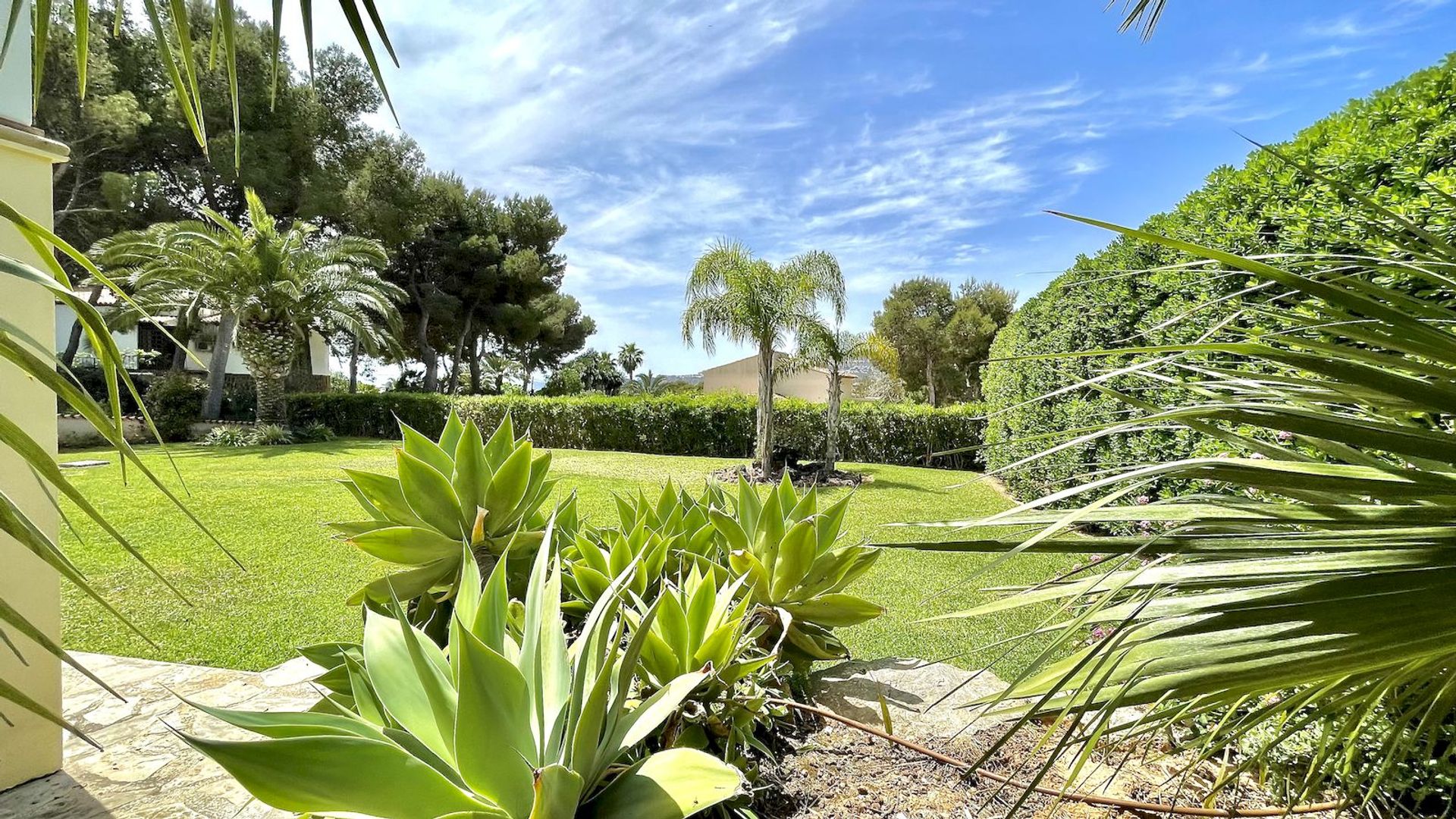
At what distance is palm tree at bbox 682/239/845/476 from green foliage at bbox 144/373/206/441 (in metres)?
15.4

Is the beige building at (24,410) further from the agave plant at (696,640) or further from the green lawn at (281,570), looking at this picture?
the agave plant at (696,640)

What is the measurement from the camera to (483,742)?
36.8 inches

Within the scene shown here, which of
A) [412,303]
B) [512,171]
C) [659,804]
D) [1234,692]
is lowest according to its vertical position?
[659,804]

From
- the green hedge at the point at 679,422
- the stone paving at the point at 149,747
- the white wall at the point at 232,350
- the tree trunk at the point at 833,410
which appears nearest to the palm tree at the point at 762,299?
the tree trunk at the point at 833,410

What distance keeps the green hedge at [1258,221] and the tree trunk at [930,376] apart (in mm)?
24741

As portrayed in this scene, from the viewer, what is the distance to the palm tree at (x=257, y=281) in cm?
1566

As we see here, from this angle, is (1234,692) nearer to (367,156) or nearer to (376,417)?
(376,417)

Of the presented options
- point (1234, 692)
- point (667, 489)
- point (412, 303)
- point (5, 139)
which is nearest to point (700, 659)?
point (1234, 692)

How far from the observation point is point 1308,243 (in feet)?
10.4

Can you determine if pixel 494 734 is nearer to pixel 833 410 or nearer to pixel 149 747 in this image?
pixel 149 747

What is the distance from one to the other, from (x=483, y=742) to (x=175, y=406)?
75.8 feet

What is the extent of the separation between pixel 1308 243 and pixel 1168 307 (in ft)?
6.38

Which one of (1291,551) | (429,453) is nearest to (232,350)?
(429,453)

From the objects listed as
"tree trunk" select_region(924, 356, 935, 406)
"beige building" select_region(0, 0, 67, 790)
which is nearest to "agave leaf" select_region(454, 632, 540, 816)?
"beige building" select_region(0, 0, 67, 790)
